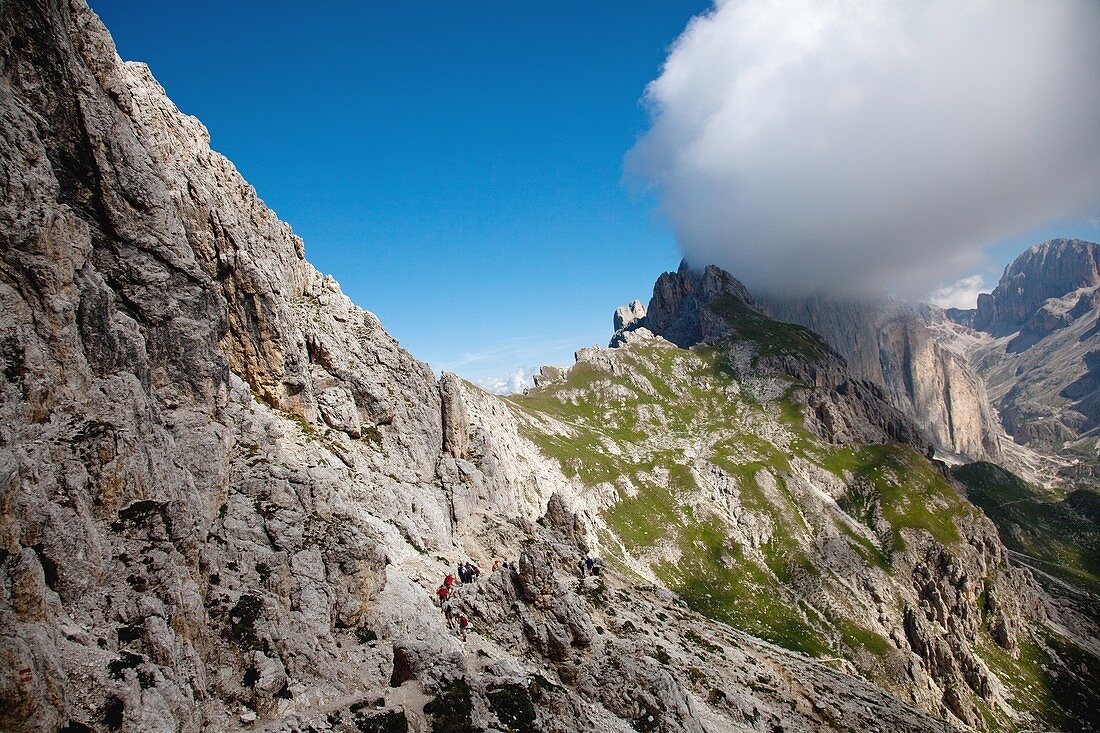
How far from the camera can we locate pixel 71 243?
3203 cm

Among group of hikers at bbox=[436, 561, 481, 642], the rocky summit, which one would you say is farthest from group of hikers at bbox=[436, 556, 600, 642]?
the rocky summit

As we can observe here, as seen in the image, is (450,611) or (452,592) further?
(452,592)

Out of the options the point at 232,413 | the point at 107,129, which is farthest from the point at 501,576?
the point at 107,129

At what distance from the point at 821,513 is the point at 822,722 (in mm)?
98335

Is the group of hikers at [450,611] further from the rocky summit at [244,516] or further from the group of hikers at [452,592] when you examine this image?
the rocky summit at [244,516]

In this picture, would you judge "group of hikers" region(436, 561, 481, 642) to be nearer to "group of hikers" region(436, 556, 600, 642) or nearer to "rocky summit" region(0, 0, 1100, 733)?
"group of hikers" region(436, 556, 600, 642)

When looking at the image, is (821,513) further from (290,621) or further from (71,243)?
(71,243)

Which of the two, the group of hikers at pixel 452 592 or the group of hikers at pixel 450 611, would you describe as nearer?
the group of hikers at pixel 450 611

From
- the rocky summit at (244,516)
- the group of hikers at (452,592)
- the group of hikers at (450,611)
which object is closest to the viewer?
the rocky summit at (244,516)

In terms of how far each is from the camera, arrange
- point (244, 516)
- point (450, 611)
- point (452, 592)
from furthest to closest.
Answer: point (452, 592) → point (450, 611) → point (244, 516)

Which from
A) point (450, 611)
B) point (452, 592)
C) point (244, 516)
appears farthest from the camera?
point (452, 592)

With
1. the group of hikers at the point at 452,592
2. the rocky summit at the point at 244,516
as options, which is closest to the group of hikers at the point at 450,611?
the group of hikers at the point at 452,592

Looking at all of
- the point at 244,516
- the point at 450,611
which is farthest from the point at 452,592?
the point at 244,516

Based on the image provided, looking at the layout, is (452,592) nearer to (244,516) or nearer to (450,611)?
(450,611)
